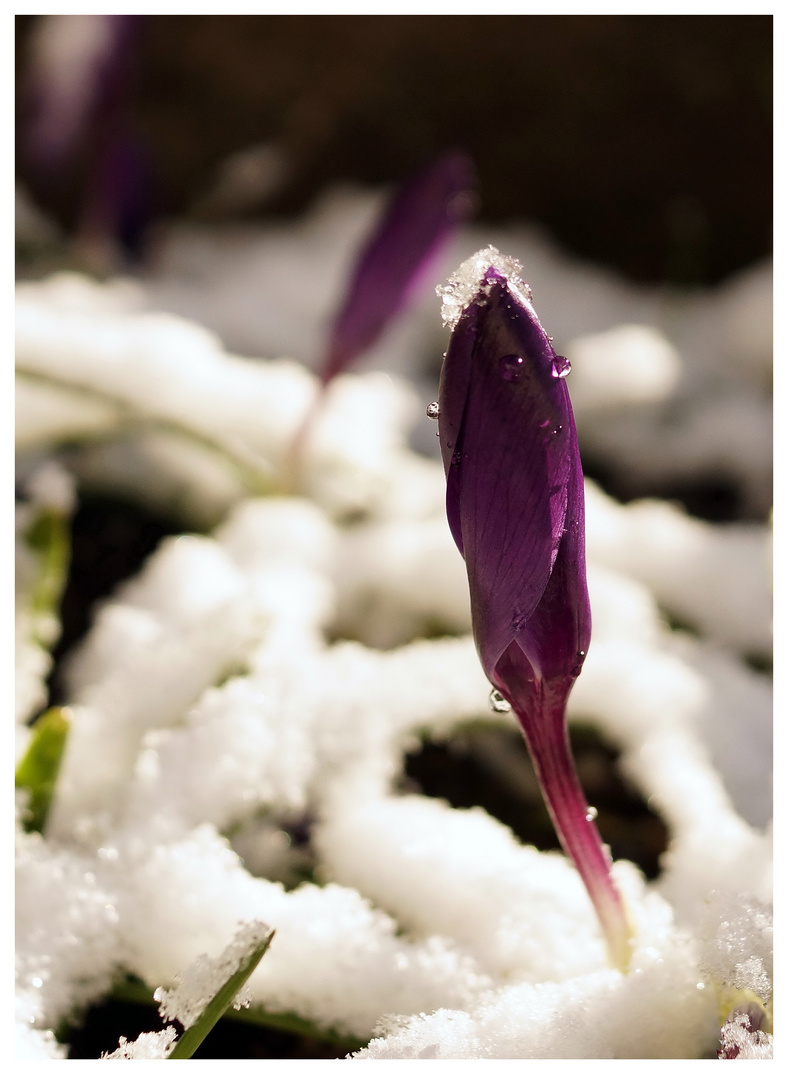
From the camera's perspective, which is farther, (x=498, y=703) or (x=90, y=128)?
(x=90, y=128)

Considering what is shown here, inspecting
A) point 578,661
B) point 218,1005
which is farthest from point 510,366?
point 218,1005

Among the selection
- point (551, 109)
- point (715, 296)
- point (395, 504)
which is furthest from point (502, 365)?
point (551, 109)

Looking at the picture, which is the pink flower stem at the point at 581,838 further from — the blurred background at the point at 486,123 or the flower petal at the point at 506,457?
the blurred background at the point at 486,123

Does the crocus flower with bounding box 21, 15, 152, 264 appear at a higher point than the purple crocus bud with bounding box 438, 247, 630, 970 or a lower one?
higher

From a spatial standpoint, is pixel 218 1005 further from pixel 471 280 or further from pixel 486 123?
pixel 486 123

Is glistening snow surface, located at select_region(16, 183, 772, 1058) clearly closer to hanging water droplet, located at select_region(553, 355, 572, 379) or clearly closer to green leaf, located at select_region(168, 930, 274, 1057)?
green leaf, located at select_region(168, 930, 274, 1057)

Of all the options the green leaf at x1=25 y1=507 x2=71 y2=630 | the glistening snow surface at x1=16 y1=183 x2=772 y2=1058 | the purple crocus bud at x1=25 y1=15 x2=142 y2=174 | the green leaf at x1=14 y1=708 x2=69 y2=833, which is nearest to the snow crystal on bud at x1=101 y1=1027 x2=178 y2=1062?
the glistening snow surface at x1=16 y1=183 x2=772 y2=1058
